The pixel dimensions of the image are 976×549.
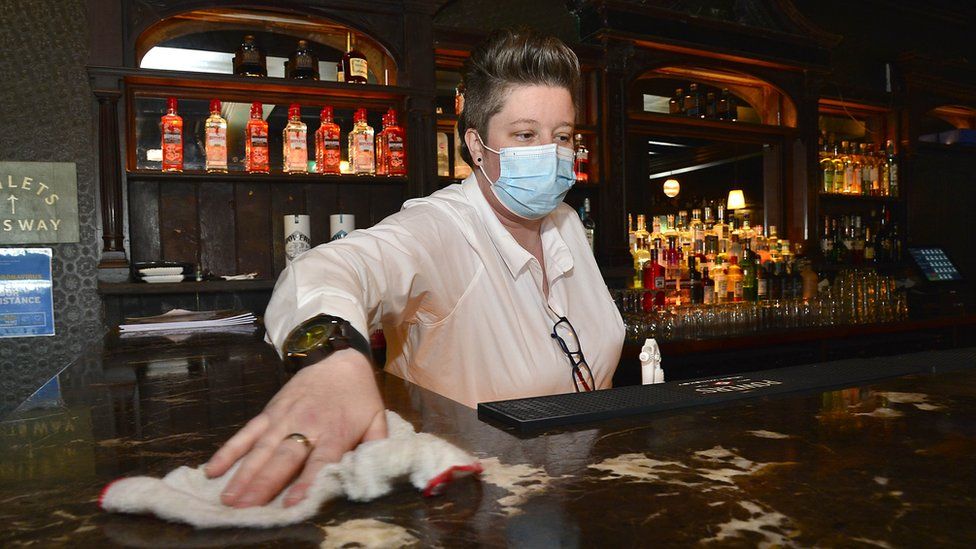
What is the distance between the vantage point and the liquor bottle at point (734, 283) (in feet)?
13.5

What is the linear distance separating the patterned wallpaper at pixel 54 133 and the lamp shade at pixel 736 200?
361cm

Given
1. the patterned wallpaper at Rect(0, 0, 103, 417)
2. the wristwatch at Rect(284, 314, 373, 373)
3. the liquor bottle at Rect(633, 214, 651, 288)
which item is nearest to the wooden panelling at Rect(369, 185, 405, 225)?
the patterned wallpaper at Rect(0, 0, 103, 417)

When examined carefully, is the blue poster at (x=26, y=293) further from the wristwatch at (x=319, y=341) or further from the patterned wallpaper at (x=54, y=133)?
the wristwatch at (x=319, y=341)

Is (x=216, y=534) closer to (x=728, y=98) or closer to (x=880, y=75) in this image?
(x=728, y=98)

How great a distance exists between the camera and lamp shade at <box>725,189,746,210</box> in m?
4.57

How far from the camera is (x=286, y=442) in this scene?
24.5 inches

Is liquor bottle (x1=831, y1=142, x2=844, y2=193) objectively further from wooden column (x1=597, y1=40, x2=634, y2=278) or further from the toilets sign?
the toilets sign

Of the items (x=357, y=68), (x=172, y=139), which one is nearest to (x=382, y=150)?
(x=357, y=68)

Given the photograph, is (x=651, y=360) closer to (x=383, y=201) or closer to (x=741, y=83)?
(x=383, y=201)

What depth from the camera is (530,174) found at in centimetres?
→ 157

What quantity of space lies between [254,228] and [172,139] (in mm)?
521

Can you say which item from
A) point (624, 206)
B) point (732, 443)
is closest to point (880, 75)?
point (624, 206)

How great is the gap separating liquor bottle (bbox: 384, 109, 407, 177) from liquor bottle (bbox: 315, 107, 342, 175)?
0.77 ft

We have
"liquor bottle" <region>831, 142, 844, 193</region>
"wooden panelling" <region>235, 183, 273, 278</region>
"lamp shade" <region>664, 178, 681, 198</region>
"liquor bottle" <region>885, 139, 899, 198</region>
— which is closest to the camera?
"wooden panelling" <region>235, 183, 273, 278</region>
